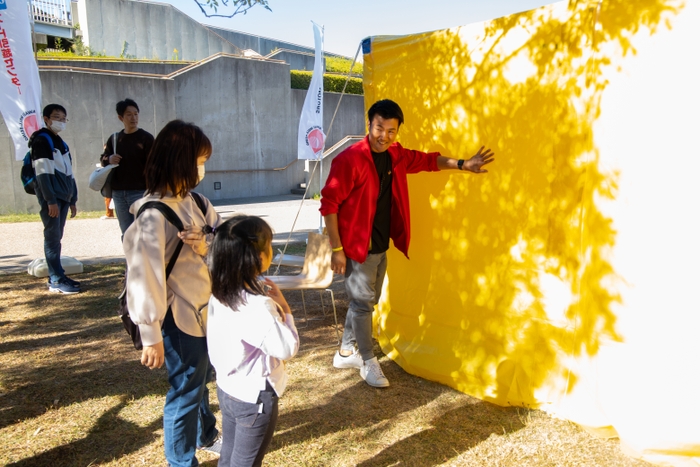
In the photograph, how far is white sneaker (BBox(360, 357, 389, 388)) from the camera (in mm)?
3826

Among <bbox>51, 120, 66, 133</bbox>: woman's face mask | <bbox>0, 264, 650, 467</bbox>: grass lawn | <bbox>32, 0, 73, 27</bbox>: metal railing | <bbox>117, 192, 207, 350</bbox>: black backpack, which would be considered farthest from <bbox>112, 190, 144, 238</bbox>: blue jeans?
<bbox>32, 0, 73, 27</bbox>: metal railing

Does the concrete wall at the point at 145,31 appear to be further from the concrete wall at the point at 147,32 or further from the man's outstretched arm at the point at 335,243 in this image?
the man's outstretched arm at the point at 335,243

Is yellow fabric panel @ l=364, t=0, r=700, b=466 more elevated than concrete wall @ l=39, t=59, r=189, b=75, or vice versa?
concrete wall @ l=39, t=59, r=189, b=75

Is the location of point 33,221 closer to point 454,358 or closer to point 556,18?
point 454,358

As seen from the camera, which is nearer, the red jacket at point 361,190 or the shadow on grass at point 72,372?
the shadow on grass at point 72,372

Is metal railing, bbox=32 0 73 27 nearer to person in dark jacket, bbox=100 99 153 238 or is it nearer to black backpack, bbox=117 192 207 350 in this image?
person in dark jacket, bbox=100 99 153 238

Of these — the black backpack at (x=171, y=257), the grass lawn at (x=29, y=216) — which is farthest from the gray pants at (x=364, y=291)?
the grass lawn at (x=29, y=216)

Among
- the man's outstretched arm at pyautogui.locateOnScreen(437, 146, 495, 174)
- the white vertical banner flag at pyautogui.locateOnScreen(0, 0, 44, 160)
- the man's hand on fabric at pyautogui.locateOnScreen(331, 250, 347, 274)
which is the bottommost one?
the man's hand on fabric at pyautogui.locateOnScreen(331, 250, 347, 274)

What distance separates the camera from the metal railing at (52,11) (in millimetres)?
18781

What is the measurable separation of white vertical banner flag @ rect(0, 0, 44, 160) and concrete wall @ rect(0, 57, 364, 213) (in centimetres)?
709

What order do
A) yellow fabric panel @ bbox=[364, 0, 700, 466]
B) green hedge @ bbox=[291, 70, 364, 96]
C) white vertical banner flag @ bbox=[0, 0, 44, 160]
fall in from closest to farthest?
yellow fabric panel @ bbox=[364, 0, 700, 466] → white vertical banner flag @ bbox=[0, 0, 44, 160] → green hedge @ bbox=[291, 70, 364, 96]

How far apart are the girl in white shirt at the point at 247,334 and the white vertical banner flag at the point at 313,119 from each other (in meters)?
9.09

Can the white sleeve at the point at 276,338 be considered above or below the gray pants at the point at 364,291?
above

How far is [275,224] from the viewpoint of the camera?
38.2ft
